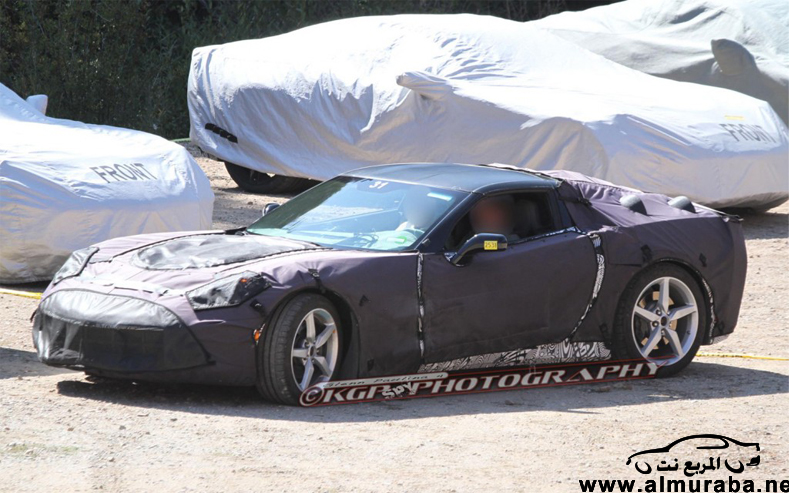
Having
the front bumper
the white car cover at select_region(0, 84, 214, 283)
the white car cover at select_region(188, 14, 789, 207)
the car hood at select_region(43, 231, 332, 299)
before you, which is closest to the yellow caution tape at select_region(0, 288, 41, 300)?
the white car cover at select_region(0, 84, 214, 283)

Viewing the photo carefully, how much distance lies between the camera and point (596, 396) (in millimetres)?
6426

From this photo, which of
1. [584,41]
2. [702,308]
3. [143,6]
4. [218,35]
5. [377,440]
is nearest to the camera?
[377,440]

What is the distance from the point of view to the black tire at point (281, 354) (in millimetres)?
5633

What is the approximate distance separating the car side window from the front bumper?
5.78 ft

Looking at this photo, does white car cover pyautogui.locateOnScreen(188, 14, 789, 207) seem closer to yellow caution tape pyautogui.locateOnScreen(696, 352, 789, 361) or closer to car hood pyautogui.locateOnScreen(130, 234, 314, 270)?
yellow caution tape pyautogui.locateOnScreen(696, 352, 789, 361)

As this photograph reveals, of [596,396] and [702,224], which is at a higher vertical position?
[702,224]

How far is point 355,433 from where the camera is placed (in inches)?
207

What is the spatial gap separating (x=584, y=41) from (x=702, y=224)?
9.42m

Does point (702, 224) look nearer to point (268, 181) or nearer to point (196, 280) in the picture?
point (196, 280)

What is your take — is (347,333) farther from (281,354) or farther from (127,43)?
(127,43)

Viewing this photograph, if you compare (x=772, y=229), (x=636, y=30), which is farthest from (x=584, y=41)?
(x=772, y=229)

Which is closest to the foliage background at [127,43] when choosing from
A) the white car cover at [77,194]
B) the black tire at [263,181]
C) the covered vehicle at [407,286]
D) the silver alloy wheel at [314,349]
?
the black tire at [263,181]

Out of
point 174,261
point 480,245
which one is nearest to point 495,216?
point 480,245

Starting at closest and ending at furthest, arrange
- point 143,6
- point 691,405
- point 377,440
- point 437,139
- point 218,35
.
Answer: point 377,440, point 691,405, point 437,139, point 143,6, point 218,35
